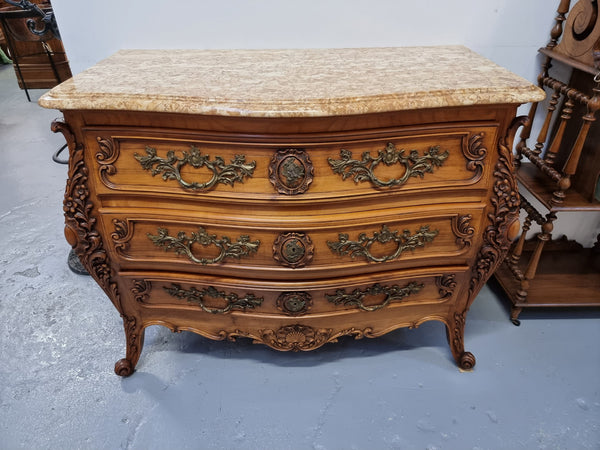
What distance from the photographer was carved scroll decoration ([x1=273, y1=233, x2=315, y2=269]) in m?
1.08

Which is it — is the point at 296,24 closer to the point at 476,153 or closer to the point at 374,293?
the point at 476,153

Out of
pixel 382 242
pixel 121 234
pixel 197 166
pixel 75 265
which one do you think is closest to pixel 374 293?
pixel 382 242

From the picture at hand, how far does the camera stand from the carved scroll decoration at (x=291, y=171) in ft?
3.19

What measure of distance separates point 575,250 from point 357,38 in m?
1.37

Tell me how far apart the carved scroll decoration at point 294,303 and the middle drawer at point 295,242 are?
70 mm

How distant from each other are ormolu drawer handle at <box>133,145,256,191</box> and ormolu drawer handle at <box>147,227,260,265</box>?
15 cm

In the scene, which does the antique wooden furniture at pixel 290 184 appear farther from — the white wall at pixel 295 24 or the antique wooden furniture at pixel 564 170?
the antique wooden furniture at pixel 564 170

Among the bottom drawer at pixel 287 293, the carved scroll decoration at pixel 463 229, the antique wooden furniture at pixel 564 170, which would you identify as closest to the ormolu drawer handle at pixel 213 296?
the bottom drawer at pixel 287 293

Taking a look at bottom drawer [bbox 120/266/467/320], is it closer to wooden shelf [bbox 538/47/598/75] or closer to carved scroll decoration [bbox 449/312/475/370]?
carved scroll decoration [bbox 449/312/475/370]

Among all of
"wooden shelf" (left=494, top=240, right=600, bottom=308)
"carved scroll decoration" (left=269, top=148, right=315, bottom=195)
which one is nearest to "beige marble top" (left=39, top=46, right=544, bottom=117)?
"carved scroll decoration" (left=269, top=148, right=315, bottom=195)

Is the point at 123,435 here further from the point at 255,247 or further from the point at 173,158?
the point at 173,158

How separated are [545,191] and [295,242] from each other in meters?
1.00

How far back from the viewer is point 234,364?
149 centimetres

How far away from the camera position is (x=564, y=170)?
4.43 feet
